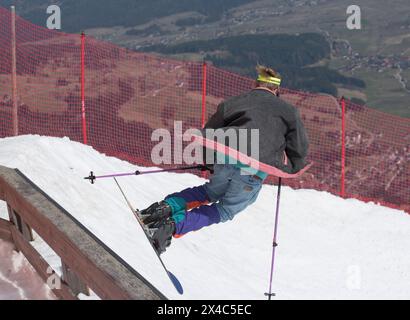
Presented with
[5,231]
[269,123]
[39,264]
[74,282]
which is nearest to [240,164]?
[269,123]

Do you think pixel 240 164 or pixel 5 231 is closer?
pixel 240 164

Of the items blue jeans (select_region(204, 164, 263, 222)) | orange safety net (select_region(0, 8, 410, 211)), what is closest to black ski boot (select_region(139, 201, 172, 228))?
blue jeans (select_region(204, 164, 263, 222))

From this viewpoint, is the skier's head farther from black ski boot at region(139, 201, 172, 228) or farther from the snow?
the snow

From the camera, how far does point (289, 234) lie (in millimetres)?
10117

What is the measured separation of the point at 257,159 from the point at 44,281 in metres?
1.83

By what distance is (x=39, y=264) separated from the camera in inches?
177

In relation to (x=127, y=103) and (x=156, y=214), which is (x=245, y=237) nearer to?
(x=156, y=214)

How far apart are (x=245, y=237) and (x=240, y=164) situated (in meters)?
4.63

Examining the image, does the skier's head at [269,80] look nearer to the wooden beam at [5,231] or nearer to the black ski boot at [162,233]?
the black ski boot at [162,233]

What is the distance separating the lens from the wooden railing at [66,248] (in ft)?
11.2

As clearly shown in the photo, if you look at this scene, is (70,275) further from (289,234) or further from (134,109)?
(134,109)

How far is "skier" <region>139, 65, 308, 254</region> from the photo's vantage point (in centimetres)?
497

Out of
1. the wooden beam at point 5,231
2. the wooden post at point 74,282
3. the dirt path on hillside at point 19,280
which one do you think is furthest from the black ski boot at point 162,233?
the wooden beam at point 5,231
